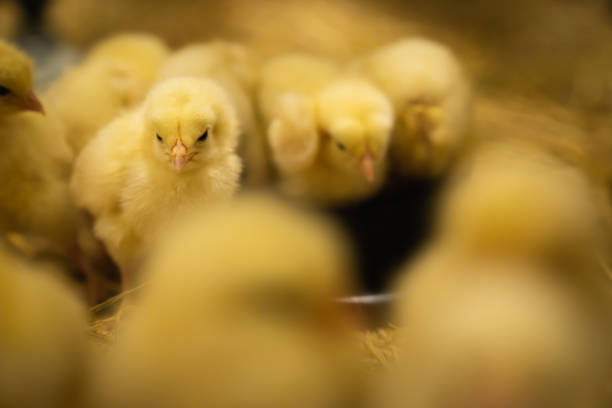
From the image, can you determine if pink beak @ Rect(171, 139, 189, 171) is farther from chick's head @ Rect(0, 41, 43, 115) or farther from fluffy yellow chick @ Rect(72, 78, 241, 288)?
chick's head @ Rect(0, 41, 43, 115)

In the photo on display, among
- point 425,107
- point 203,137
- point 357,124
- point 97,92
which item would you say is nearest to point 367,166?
point 357,124

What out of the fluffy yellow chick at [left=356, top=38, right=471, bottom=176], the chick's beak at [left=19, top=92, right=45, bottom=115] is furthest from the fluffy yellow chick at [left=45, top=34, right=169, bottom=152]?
the fluffy yellow chick at [left=356, top=38, right=471, bottom=176]

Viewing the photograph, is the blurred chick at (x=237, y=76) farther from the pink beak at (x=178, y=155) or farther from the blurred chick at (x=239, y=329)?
the blurred chick at (x=239, y=329)

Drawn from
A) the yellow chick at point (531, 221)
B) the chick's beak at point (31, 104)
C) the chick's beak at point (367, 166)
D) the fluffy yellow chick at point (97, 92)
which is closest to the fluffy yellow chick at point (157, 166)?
the chick's beak at point (31, 104)

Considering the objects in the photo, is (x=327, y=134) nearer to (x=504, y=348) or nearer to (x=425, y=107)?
(x=425, y=107)

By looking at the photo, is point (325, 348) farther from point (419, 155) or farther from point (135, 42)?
point (135, 42)

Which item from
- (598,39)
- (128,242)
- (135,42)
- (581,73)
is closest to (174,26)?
(135,42)
